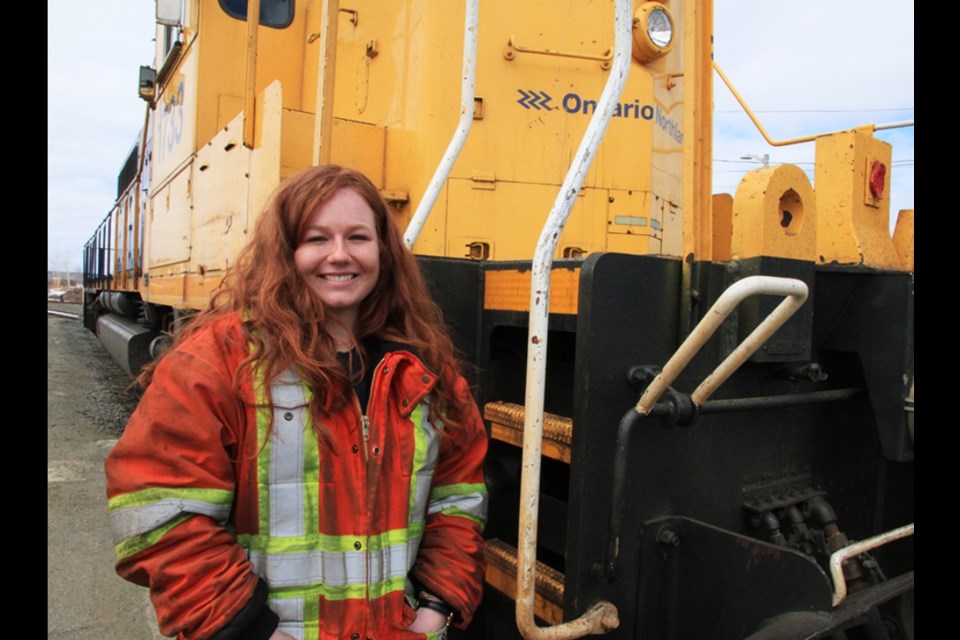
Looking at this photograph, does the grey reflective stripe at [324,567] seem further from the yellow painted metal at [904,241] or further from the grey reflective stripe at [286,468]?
the yellow painted metal at [904,241]

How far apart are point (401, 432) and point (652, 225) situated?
218 cm

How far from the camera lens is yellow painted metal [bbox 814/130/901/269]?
2.36m

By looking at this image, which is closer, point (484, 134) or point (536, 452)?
point (536, 452)

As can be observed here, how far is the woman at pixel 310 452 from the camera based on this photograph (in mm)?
1207

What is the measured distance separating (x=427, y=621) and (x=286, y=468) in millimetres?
458

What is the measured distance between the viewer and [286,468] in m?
1.31

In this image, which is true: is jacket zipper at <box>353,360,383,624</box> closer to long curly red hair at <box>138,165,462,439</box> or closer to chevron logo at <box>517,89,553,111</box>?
long curly red hair at <box>138,165,462,439</box>

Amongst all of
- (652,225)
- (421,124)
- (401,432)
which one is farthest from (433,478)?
(652,225)

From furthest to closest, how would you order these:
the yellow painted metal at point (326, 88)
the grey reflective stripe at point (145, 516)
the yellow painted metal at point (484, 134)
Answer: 1. the yellow painted metal at point (484, 134)
2. the yellow painted metal at point (326, 88)
3. the grey reflective stripe at point (145, 516)

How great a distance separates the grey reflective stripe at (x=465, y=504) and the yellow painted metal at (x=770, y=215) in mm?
955

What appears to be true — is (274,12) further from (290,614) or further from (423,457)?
(290,614)

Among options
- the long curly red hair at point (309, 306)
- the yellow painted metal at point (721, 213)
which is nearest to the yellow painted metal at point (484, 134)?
the yellow painted metal at point (721, 213)

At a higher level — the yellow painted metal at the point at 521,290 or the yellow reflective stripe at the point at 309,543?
the yellow painted metal at the point at 521,290

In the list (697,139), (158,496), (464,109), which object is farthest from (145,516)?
(697,139)
